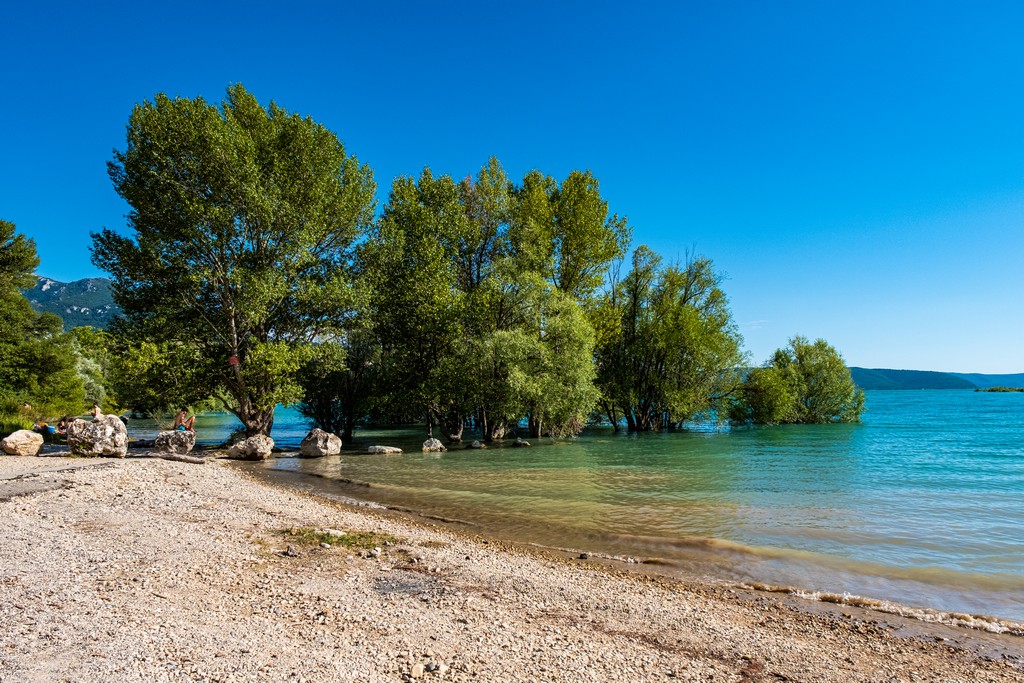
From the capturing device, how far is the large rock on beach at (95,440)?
75.0 feet

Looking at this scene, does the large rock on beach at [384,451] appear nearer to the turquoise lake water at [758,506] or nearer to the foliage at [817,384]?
the turquoise lake water at [758,506]

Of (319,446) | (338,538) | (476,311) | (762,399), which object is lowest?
(319,446)

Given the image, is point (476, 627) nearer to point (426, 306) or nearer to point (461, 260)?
point (426, 306)

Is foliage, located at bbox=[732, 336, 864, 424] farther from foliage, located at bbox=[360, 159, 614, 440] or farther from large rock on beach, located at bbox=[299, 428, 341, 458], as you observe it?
large rock on beach, located at bbox=[299, 428, 341, 458]

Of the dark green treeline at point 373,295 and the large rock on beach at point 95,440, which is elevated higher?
the dark green treeline at point 373,295

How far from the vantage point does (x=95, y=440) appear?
23.0 meters

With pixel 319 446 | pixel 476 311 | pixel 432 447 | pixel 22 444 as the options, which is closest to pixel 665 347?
pixel 476 311

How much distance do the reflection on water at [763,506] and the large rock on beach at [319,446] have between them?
1.77 meters

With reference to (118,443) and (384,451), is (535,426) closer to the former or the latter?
(384,451)

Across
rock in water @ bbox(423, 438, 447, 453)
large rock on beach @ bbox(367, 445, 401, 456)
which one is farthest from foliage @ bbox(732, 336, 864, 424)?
large rock on beach @ bbox(367, 445, 401, 456)

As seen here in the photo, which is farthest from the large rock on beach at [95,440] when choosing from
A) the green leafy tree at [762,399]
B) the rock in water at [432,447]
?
the green leafy tree at [762,399]

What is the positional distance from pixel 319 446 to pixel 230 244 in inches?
479

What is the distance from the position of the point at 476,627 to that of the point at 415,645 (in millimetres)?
880

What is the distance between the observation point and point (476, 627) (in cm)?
640
